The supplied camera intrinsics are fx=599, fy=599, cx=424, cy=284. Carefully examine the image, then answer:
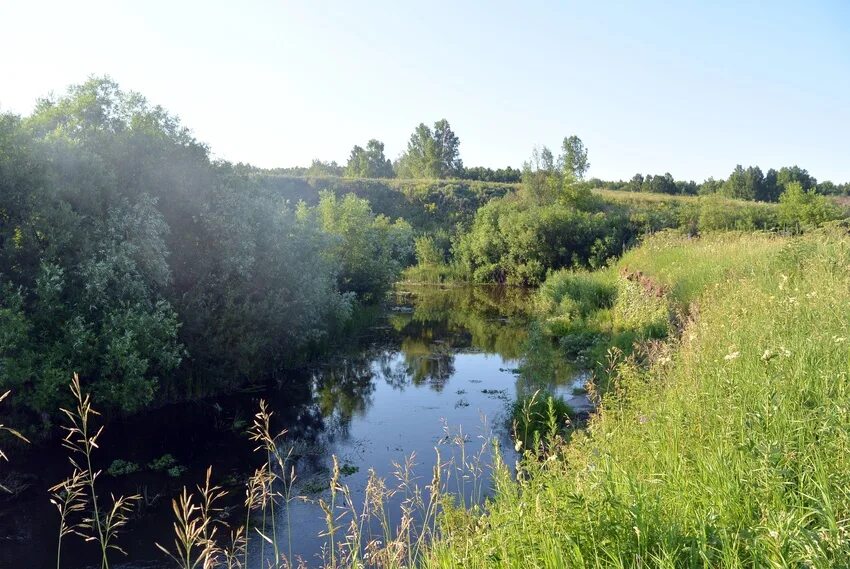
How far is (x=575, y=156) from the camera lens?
53.8m

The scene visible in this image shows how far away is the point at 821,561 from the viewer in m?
2.14

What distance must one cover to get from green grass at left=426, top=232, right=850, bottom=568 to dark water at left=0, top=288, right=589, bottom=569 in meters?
1.05

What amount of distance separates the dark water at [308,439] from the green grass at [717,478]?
1.05 metres

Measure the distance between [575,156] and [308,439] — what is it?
157 ft

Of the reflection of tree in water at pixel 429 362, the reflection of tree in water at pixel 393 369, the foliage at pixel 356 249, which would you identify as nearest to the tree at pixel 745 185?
the foliage at pixel 356 249

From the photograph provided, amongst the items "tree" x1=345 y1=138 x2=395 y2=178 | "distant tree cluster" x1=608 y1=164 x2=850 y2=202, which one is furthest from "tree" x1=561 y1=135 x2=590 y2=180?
"tree" x1=345 y1=138 x2=395 y2=178

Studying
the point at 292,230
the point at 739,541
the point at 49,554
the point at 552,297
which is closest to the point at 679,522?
the point at 739,541

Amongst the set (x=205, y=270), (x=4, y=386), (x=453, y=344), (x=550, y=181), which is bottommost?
(x=453, y=344)

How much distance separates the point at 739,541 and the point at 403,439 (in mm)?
8119

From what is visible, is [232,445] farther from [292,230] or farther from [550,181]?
[550,181]

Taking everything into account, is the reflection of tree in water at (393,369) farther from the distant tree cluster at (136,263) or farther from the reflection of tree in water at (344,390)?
the distant tree cluster at (136,263)

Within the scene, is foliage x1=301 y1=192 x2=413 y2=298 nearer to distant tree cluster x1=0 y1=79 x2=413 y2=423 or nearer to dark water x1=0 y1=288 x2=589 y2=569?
dark water x1=0 y1=288 x2=589 y2=569

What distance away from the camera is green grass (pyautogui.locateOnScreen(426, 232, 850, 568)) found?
2.55 metres

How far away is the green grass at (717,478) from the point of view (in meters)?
2.55
